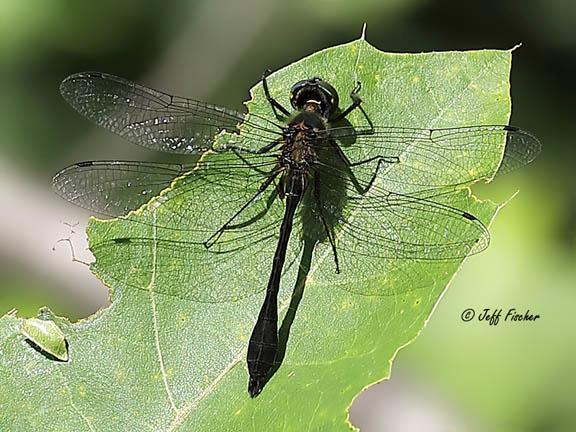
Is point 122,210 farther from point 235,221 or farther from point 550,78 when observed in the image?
point 550,78

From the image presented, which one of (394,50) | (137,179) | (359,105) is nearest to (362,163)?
(359,105)

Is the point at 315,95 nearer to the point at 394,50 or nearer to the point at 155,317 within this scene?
the point at 155,317

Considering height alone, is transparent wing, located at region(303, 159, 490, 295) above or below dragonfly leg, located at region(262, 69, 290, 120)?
below

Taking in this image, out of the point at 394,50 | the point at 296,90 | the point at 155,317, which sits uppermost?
the point at 394,50

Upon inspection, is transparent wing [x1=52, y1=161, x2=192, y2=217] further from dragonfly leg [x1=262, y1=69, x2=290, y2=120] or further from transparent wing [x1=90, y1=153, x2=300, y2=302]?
dragonfly leg [x1=262, y1=69, x2=290, y2=120]

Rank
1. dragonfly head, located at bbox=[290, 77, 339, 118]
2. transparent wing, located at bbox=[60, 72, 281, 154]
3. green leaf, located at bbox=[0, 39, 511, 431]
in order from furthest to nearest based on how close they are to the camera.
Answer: transparent wing, located at bbox=[60, 72, 281, 154]
dragonfly head, located at bbox=[290, 77, 339, 118]
green leaf, located at bbox=[0, 39, 511, 431]

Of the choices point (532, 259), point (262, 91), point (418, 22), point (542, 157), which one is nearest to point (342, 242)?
point (262, 91)

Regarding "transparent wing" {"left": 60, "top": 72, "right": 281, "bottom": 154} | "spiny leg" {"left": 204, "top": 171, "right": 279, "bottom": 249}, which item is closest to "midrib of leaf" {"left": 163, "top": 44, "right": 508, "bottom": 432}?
"spiny leg" {"left": 204, "top": 171, "right": 279, "bottom": 249}
